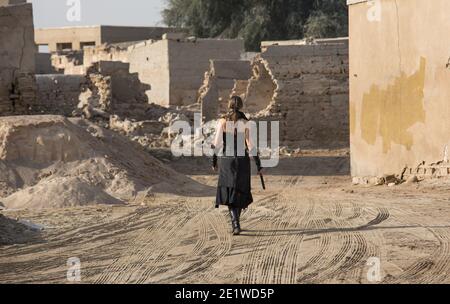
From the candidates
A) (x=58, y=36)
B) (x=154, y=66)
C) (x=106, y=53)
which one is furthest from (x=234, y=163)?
(x=58, y=36)

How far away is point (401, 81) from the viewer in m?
15.5

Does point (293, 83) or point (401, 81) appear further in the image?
point (293, 83)

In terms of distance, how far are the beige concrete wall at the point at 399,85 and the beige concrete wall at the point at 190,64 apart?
1599cm

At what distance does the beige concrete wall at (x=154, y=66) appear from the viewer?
32469 millimetres

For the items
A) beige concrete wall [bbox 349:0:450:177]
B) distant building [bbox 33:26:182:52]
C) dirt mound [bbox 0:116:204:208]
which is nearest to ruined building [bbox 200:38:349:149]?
beige concrete wall [bbox 349:0:450:177]

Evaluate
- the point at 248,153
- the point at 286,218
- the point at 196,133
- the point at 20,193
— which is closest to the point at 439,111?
the point at 286,218

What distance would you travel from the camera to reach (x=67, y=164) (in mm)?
15367

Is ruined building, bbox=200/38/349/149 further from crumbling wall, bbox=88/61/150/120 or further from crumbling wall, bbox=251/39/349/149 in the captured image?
crumbling wall, bbox=88/61/150/120

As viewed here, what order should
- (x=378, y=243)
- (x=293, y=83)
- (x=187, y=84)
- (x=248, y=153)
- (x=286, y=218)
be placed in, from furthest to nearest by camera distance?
(x=187, y=84)
(x=293, y=83)
(x=286, y=218)
(x=248, y=153)
(x=378, y=243)

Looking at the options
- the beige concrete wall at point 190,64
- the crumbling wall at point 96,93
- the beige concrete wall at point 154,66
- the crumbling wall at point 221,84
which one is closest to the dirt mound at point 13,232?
the crumbling wall at point 96,93

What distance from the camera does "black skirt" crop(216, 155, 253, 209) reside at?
10320 mm
